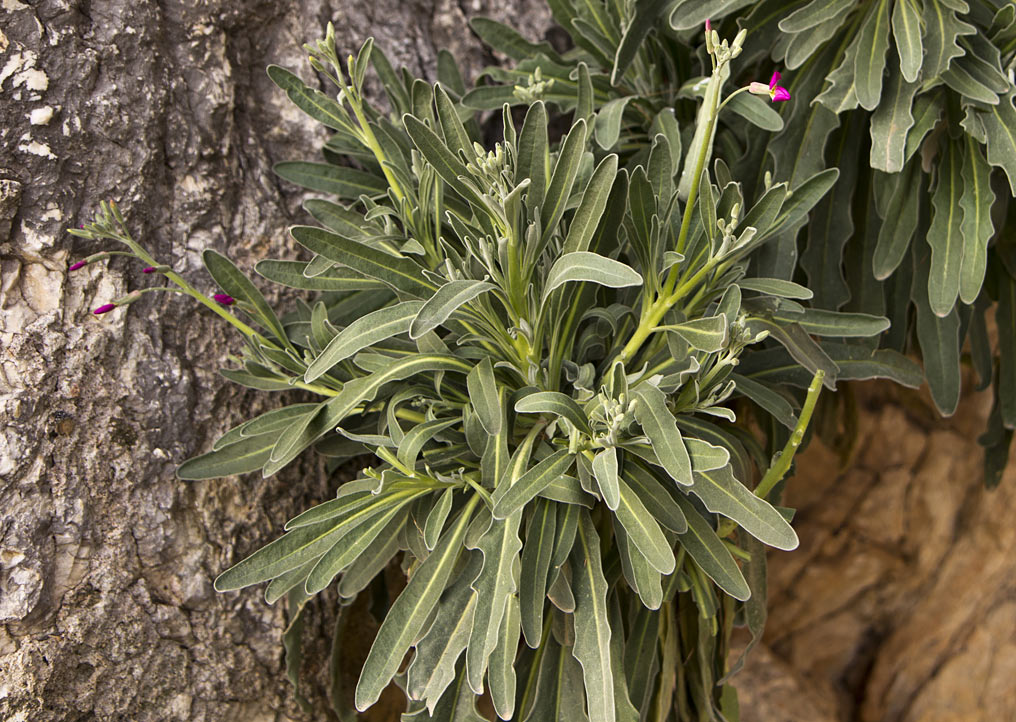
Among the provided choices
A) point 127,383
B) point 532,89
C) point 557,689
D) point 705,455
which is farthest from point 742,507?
point 127,383

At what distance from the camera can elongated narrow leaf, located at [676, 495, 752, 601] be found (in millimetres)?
926

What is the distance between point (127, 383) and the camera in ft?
3.51

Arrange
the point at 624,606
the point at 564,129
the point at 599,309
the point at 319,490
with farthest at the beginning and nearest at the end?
the point at 564,129
the point at 319,490
the point at 624,606
the point at 599,309

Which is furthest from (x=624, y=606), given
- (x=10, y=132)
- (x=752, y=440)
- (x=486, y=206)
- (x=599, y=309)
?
(x=10, y=132)

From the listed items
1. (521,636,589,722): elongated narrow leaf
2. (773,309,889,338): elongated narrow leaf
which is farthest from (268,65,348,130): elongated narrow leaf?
(521,636,589,722): elongated narrow leaf

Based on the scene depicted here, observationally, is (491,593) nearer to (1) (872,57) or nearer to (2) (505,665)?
(2) (505,665)

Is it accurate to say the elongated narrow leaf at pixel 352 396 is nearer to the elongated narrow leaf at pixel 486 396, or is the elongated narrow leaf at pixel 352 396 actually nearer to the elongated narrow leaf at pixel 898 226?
the elongated narrow leaf at pixel 486 396

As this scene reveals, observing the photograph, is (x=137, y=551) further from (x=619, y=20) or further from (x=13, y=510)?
(x=619, y=20)

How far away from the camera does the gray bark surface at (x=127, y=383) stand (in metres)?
1.00

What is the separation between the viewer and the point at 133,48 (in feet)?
3.62

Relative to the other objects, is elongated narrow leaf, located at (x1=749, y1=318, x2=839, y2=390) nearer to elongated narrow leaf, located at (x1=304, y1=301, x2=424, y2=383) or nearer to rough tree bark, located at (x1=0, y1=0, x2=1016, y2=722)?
elongated narrow leaf, located at (x1=304, y1=301, x2=424, y2=383)

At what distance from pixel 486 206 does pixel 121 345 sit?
0.53 m

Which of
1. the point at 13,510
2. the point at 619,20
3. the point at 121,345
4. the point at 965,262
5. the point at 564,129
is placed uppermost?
the point at 619,20

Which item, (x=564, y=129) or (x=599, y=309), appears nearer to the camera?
(x=599, y=309)
